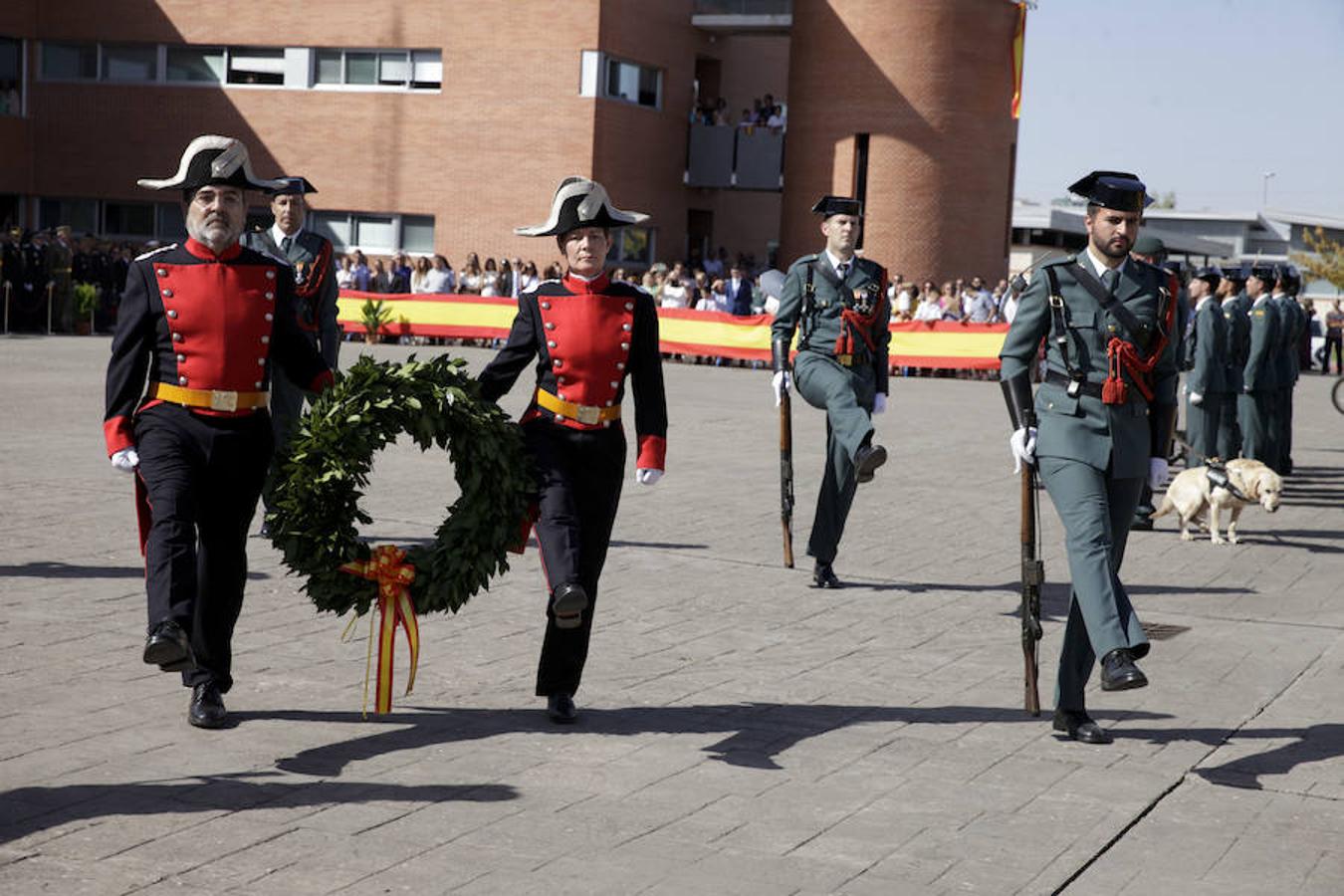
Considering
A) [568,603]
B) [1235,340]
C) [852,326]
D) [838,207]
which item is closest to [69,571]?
[568,603]

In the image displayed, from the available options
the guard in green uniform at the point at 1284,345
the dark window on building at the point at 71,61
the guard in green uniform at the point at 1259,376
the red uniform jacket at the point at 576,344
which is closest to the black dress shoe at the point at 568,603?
the red uniform jacket at the point at 576,344

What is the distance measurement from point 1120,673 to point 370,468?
274cm

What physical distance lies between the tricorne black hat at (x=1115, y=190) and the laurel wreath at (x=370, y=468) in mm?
2363

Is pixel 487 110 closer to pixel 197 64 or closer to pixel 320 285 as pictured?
pixel 197 64

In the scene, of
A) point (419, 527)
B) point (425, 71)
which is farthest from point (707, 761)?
point (425, 71)

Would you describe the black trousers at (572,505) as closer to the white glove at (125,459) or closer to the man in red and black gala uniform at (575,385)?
the man in red and black gala uniform at (575,385)

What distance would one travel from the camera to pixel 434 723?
21.4 ft

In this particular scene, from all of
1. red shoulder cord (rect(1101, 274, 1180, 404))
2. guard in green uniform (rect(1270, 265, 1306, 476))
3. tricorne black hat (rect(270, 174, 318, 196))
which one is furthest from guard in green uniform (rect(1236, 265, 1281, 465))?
red shoulder cord (rect(1101, 274, 1180, 404))

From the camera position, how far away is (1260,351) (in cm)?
1650

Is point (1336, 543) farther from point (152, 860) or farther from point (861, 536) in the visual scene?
point (152, 860)

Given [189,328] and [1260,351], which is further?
[1260,351]

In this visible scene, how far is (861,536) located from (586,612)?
17.5ft

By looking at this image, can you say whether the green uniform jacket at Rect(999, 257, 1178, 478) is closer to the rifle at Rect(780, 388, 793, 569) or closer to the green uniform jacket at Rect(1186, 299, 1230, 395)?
the rifle at Rect(780, 388, 793, 569)

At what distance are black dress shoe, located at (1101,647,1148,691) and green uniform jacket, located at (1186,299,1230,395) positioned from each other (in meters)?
9.61
